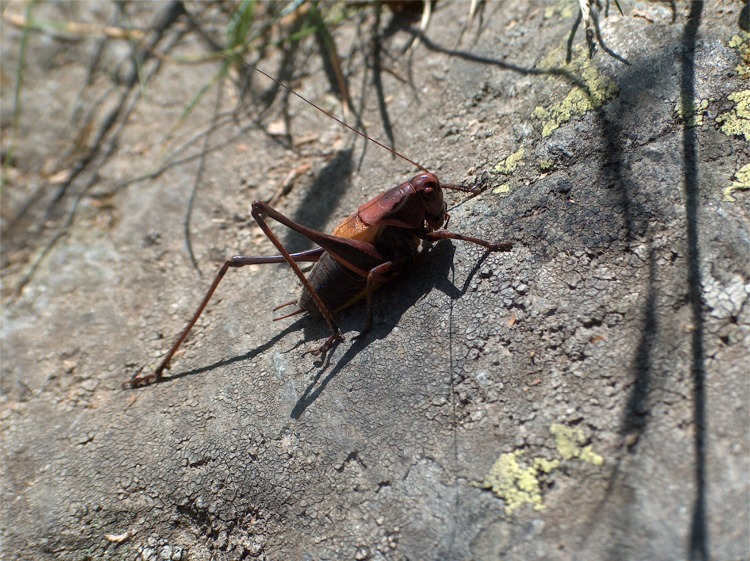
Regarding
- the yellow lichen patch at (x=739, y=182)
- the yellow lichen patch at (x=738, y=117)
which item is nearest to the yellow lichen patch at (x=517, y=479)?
the yellow lichen patch at (x=739, y=182)

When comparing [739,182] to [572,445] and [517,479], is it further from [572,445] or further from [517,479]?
[517,479]

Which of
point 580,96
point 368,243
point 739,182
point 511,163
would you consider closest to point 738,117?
point 739,182

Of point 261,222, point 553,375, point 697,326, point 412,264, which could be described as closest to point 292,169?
point 261,222

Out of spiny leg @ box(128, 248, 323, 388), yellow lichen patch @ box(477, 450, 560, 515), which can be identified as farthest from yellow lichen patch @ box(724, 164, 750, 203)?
spiny leg @ box(128, 248, 323, 388)

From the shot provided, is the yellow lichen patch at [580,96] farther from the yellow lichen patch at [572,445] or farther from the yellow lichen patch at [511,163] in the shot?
the yellow lichen patch at [572,445]

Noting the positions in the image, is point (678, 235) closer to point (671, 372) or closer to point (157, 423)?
point (671, 372)
